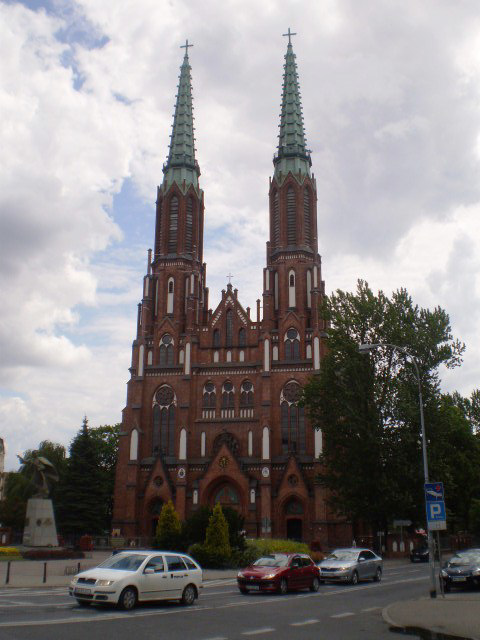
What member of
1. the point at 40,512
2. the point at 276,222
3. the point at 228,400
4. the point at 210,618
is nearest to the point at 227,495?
the point at 228,400

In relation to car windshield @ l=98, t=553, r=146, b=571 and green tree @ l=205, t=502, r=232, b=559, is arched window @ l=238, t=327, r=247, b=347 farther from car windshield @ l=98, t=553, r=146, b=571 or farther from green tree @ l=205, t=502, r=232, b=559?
car windshield @ l=98, t=553, r=146, b=571

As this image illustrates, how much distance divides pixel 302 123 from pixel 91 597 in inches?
2511

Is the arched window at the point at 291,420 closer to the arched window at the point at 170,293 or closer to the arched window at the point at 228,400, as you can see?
the arched window at the point at 228,400

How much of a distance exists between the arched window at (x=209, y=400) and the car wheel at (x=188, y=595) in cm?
4023

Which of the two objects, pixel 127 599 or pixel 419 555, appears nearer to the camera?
pixel 127 599

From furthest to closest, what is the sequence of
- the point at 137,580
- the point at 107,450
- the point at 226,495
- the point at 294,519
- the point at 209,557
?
the point at 107,450 < the point at 226,495 < the point at 294,519 < the point at 209,557 < the point at 137,580

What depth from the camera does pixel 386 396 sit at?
38031mm

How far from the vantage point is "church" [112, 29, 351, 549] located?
5375cm

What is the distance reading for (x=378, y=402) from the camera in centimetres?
3819

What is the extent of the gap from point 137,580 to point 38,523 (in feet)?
80.7

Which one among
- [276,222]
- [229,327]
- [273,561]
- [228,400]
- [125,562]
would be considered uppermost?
[276,222]

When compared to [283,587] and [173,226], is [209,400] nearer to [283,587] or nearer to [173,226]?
[173,226]

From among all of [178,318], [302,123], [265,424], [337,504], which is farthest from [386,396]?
[302,123]

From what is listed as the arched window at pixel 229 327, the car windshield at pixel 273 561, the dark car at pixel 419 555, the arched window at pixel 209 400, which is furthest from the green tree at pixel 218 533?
the arched window at pixel 229 327
